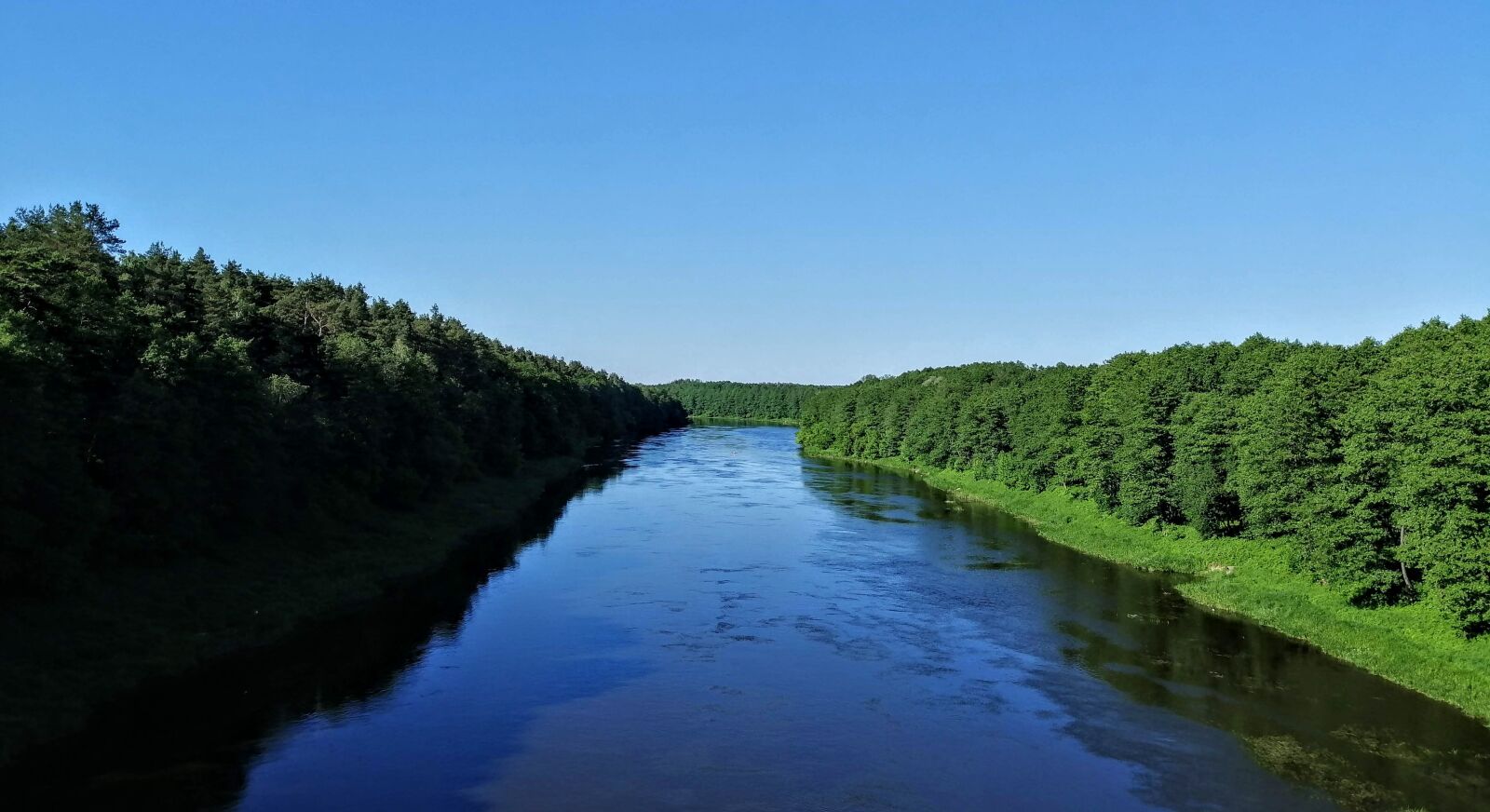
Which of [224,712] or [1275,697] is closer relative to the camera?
[224,712]

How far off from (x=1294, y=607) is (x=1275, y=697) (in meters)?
11.7

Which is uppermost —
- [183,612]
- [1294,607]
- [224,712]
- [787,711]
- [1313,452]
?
[1313,452]

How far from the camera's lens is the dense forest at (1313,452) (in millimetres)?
35219

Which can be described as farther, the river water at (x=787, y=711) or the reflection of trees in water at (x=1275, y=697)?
the reflection of trees in water at (x=1275, y=697)

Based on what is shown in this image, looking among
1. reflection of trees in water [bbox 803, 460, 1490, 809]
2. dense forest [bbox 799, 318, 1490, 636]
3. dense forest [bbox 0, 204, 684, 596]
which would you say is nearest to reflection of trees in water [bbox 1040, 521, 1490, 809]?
reflection of trees in water [bbox 803, 460, 1490, 809]

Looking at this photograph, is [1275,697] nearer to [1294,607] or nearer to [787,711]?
[1294,607]

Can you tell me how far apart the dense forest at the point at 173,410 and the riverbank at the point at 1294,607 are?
4532 cm

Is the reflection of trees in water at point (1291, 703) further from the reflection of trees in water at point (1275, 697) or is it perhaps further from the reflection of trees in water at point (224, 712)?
the reflection of trees in water at point (224, 712)

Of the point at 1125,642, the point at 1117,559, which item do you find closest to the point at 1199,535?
the point at 1117,559

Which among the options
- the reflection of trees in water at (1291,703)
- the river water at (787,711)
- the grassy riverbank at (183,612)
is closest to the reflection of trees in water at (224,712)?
the river water at (787,711)

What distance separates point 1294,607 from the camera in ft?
136

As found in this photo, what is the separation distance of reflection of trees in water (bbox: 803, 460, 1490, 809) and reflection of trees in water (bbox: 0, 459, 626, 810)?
23.7 m

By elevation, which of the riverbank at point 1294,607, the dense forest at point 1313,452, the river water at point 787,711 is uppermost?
the dense forest at point 1313,452

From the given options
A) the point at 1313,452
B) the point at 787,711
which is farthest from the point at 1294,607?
the point at 787,711
